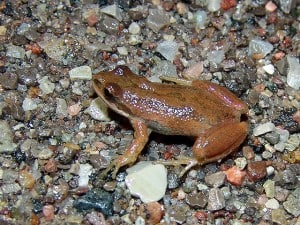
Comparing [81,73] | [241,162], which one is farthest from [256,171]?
[81,73]

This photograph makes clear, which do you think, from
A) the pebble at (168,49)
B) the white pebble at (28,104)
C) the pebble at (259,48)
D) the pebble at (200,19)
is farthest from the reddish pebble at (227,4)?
the white pebble at (28,104)

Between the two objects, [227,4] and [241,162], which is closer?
[241,162]

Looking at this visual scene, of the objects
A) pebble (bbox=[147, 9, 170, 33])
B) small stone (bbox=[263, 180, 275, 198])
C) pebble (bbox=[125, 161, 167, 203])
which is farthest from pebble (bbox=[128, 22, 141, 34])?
small stone (bbox=[263, 180, 275, 198])

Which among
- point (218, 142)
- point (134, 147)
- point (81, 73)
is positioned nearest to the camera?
point (218, 142)

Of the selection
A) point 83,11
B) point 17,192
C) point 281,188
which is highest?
point 83,11

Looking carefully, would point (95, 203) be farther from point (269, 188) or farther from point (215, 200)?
point (269, 188)

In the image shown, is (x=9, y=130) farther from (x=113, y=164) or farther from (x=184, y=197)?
(x=184, y=197)

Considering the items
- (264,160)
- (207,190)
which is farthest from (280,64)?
(207,190)
